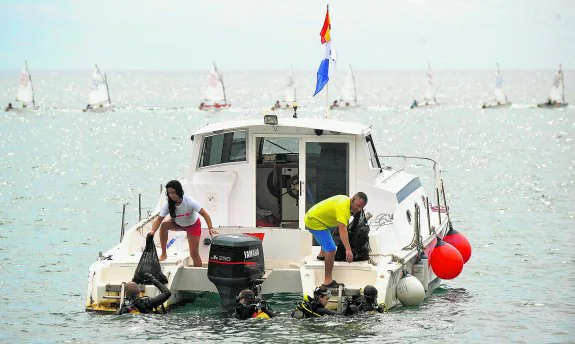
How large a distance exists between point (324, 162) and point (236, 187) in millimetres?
1483

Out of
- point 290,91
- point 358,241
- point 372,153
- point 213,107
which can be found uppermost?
point 290,91

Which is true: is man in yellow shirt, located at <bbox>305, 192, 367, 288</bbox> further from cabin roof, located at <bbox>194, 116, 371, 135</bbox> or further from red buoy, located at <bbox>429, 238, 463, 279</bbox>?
red buoy, located at <bbox>429, 238, 463, 279</bbox>

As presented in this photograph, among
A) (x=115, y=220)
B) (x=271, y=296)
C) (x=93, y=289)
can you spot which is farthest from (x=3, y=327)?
(x=115, y=220)

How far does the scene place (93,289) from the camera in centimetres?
1587

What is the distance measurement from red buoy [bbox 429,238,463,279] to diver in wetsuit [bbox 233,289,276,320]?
3.54 metres

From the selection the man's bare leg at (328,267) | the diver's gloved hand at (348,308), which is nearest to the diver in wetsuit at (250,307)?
the man's bare leg at (328,267)

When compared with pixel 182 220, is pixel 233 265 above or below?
below

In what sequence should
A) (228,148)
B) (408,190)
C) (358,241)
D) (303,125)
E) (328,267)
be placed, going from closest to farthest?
1. (328,267)
2. (358,241)
3. (303,125)
4. (228,148)
5. (408,190)

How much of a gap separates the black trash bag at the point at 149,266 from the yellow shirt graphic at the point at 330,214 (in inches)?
86.1

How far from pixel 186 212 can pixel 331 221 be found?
2.12m

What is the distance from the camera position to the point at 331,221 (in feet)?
52.1

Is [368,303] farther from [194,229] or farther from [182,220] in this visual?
[182,220]

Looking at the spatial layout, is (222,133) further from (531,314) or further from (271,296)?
(531,314)

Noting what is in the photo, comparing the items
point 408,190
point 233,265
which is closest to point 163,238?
point 233,265
